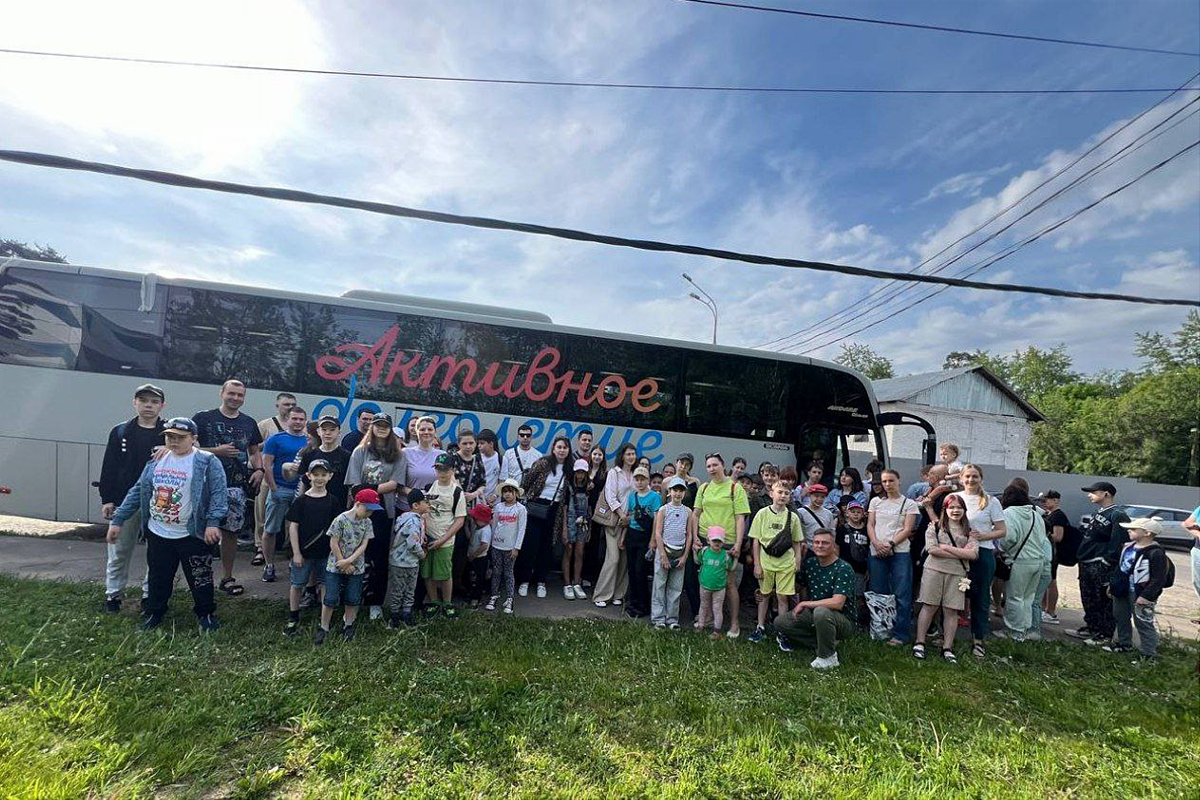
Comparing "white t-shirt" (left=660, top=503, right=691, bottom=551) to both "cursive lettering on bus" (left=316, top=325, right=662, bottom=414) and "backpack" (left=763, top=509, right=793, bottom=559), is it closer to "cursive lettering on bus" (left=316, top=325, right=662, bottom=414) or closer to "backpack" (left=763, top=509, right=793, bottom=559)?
"backpack" (left=763, top=509, right=793, bottom=559)

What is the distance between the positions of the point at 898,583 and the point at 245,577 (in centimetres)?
764

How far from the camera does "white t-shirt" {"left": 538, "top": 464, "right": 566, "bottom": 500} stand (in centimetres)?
644

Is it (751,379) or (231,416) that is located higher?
(751,379)

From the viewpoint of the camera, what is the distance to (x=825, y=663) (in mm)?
4820

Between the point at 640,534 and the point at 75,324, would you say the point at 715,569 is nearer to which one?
the point at 640,534

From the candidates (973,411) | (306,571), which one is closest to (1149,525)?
(306,571)

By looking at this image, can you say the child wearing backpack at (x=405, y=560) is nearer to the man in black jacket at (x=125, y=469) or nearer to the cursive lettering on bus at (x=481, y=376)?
the man in black jacket at (x=125, y=469)

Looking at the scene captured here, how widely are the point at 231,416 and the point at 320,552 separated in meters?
2.31

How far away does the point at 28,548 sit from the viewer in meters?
6.95

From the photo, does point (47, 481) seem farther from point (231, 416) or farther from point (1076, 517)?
point (1076, 517)

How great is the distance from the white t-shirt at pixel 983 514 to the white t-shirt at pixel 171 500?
25.2ft

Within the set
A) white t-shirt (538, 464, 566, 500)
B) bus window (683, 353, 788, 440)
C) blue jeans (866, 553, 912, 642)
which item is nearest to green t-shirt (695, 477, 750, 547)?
blue jeans (866, 553, 912, 642)

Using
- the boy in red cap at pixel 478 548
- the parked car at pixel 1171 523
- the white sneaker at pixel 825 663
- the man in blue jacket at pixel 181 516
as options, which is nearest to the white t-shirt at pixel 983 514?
the white sneaker at pixel 825 663

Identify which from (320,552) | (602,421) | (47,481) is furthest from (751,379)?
(47,481)
